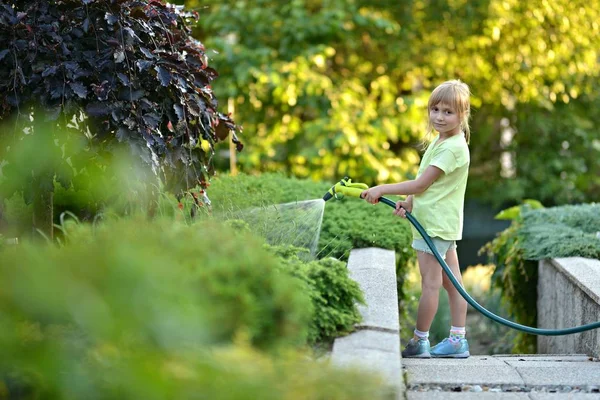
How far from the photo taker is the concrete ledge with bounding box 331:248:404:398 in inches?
93.0

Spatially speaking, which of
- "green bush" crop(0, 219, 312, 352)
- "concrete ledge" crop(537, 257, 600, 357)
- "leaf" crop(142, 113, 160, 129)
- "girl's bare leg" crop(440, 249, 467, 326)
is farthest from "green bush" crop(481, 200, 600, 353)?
"green bush" crop(0, 219, 312, 352)

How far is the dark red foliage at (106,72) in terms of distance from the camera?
3.56 m

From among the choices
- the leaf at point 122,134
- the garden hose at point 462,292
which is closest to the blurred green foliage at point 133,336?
the leaf at point 122,134

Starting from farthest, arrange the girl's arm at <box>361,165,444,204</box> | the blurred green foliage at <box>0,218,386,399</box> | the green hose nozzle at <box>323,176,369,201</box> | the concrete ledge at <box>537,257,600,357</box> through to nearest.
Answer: the concrete ledge at <box>537,257,600,357</box> < the green hose nozzle at <box>323,176,369,201</box> < the girl's arm at <box>361,165,444,204</box> < the blurred green foliage at <box>0,218,386,399</box>

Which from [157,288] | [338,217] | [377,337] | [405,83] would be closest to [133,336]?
[157,288]

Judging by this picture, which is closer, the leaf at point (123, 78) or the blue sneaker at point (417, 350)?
the leaf at point (123, 78)

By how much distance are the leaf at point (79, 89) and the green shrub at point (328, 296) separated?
1.13 m

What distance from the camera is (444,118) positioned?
382 cm

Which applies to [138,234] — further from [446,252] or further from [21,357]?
[446,252]

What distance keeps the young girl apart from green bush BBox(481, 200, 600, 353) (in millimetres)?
1525

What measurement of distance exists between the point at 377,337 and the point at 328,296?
0.25m

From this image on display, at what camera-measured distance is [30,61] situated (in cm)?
358

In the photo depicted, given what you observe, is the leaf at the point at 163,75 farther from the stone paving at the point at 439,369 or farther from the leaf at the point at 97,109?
the stone paving at the point at 439,369

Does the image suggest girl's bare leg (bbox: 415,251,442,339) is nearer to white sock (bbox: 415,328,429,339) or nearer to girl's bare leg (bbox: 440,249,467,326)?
white sock (bbox: 415,328,429,339)
